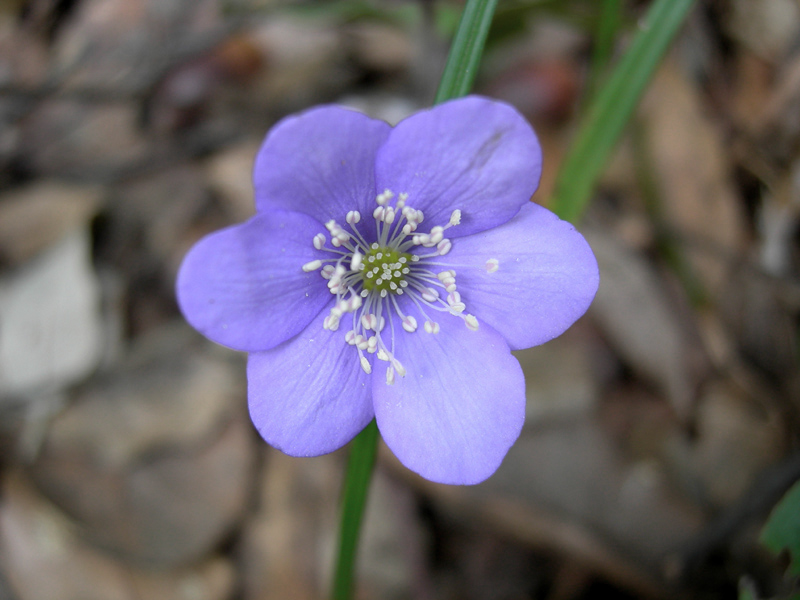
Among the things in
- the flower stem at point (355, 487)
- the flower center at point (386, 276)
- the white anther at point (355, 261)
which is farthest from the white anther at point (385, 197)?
the flower stem at point (355, 487)

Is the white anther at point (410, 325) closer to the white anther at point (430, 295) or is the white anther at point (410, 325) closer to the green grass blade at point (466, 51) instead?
the white anther at point (430, 295)

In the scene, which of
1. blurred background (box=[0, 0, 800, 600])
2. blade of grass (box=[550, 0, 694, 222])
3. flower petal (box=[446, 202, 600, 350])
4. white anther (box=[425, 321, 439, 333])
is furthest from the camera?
blurred background (box=[0, 0, 800, 600])

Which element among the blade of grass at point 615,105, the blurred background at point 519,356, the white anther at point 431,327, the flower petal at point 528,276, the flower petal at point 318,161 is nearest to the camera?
the flower petal at point 318,161

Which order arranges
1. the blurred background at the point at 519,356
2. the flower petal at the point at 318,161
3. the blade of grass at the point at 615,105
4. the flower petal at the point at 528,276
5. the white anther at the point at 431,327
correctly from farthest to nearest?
the blurred background at the point at 519,356
the blade of grass at the point at 615,105
the white anther at the point at 431,327
the flower petal at the point at 528,276
the flower petal at the point at 318,161

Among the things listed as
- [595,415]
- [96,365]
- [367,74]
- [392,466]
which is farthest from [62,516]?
[367,74]

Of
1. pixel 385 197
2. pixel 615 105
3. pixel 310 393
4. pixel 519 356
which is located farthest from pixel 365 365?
pixel 519 356

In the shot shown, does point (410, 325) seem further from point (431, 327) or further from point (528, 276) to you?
point (528, 276)

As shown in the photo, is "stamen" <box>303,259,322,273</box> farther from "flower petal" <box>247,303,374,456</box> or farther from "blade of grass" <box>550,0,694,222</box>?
"blade of grass" <box>550,0,694,222</box>

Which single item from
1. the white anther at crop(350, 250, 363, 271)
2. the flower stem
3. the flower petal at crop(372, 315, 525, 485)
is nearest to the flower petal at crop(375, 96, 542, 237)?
the white anther at crop(350, 250, 363, 271)
